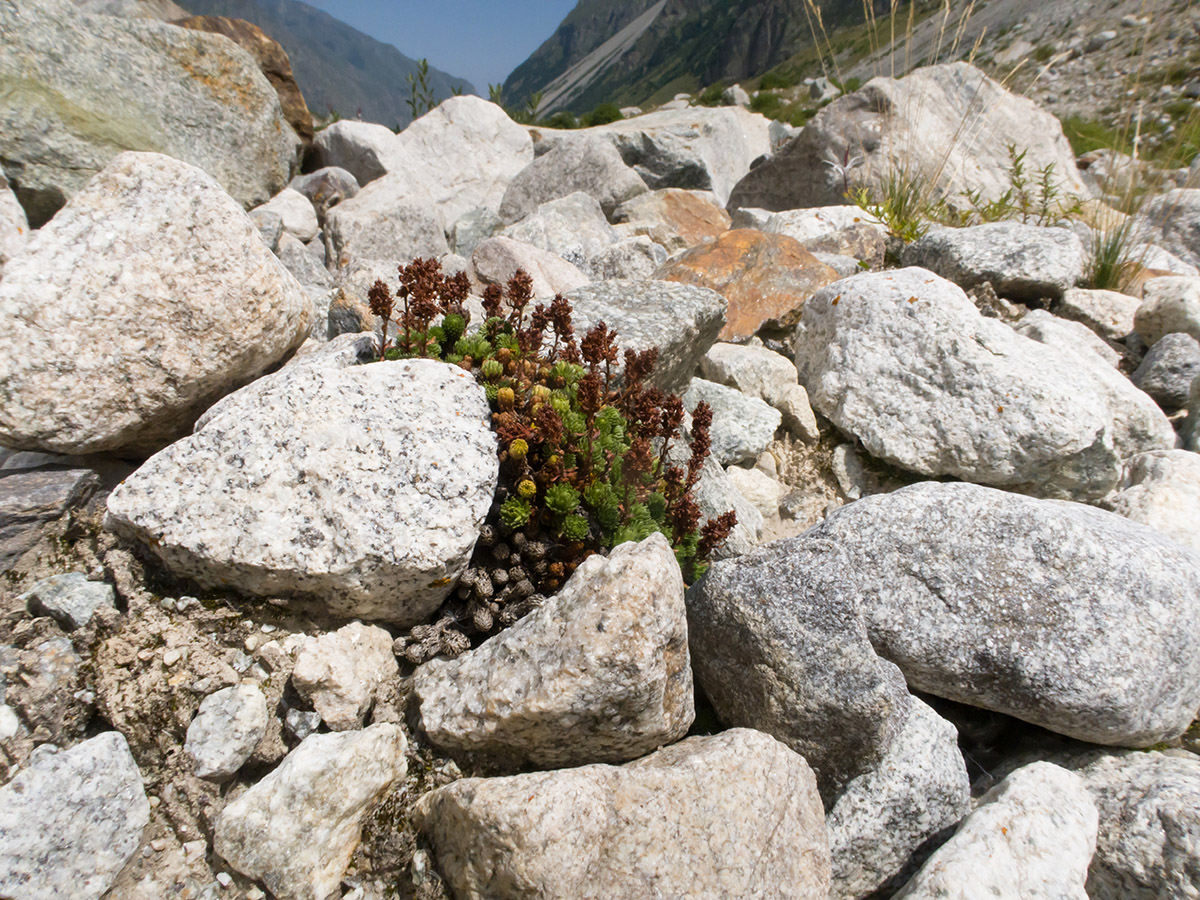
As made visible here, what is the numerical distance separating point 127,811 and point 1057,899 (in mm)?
3693

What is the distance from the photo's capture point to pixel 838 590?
3.23 meters

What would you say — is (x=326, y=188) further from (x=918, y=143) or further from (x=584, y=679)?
(x=584, y=679)

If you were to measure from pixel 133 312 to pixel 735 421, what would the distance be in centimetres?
397

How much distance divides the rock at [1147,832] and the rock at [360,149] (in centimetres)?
1213

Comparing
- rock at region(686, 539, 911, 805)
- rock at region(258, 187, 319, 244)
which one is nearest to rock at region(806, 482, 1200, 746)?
rock at region(686, 539, 911, 805)

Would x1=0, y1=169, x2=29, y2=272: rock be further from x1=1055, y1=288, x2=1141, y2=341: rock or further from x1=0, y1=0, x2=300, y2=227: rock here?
x1=1055, y1=288, x2=1141, y2=341: rock

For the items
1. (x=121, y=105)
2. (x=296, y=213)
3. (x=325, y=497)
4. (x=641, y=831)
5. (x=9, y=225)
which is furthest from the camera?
(x=296, y=213)

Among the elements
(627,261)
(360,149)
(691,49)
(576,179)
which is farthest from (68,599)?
(691,49)

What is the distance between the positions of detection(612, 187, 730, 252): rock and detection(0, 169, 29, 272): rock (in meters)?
6.64

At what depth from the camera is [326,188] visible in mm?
10250

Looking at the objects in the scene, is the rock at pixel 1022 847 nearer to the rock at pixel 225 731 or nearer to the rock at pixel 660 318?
the rock at pixel 225 731

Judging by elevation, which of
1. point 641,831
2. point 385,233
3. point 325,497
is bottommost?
point 641,831

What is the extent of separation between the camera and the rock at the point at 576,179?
10734mm

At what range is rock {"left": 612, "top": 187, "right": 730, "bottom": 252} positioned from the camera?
32.0ft
